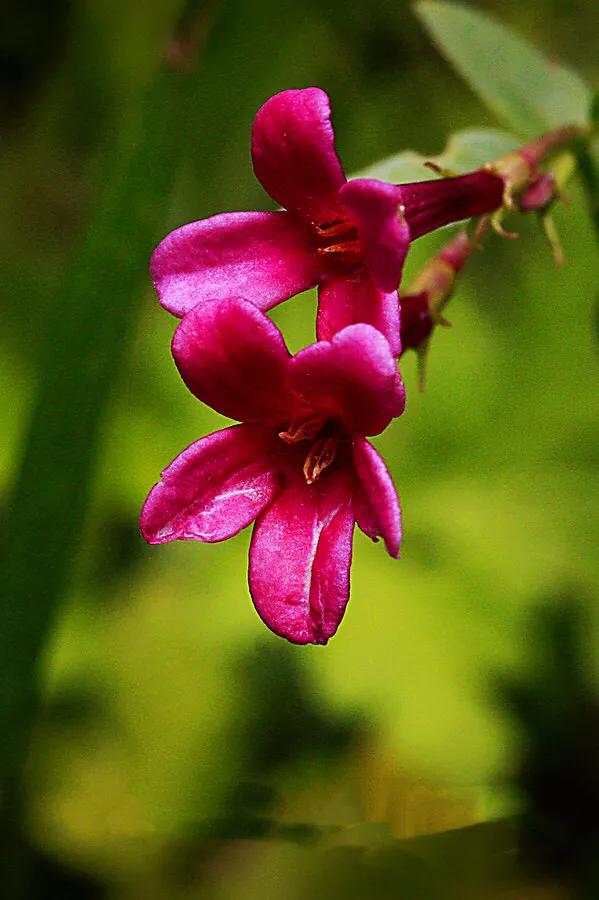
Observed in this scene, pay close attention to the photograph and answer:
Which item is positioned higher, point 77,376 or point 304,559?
point 77,376

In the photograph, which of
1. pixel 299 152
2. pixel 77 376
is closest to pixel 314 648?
pixel 77 376

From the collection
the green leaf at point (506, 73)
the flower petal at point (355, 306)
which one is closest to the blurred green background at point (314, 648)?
the green leaf at point (506, 73)

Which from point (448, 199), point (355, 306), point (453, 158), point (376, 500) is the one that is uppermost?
point (453, 158)

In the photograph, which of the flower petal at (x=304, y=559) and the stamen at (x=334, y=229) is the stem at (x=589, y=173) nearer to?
the stamen at (x=334, y=229)

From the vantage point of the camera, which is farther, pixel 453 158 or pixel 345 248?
pixel 453 158

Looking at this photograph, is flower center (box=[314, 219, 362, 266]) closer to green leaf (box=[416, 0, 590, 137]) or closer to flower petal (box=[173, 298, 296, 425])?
flower petal (box=[173, 298, 296, 425])

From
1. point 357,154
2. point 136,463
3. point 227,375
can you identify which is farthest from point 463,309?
point 227,375

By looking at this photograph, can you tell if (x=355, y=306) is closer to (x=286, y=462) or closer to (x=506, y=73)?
(x=286, y=462)

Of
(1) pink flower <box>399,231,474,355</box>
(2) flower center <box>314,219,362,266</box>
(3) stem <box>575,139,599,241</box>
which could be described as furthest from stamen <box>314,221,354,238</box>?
(3) stem <box>575,139,599,241</box>
